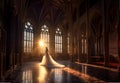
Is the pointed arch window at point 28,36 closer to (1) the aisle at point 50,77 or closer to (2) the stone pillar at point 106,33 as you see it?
(2) the stone pillar at point 106,33

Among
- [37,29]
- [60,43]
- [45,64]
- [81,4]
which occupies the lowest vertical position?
[45,64]

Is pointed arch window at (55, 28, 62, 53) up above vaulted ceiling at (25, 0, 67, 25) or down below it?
below

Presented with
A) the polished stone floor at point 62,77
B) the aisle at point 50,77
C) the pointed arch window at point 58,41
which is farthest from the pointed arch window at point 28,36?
the aisle at point 50,77

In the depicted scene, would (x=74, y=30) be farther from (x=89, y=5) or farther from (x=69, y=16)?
(x=89, y=5)

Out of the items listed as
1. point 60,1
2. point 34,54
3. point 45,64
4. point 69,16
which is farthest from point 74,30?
point 45,64

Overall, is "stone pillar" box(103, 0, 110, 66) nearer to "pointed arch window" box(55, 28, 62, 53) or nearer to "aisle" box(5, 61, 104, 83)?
"aisle" box(5, 61, 104, 83)

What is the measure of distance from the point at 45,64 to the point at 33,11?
20.1 metres

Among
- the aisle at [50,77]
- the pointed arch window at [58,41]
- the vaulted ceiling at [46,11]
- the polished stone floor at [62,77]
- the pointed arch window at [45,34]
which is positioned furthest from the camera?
the pointed arch window at [58,41]

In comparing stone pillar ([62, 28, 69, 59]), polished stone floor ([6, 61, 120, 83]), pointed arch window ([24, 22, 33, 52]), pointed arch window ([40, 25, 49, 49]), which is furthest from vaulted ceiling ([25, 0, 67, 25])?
polished stone floor ([6, 61, 120, 83])

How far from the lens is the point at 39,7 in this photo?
1577 inches

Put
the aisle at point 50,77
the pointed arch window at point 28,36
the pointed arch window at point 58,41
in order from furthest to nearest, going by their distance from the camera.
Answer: the pointed arch window at point 58,41, the pointed arch window at point 28,36, the aisle at point 50,77

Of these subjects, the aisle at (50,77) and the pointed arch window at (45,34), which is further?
the pointed arch window at (45,34)

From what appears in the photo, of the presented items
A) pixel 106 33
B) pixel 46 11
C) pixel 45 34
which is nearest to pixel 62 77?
pixel 106 33

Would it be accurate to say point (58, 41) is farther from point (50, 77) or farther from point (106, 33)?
point (50, 77)
